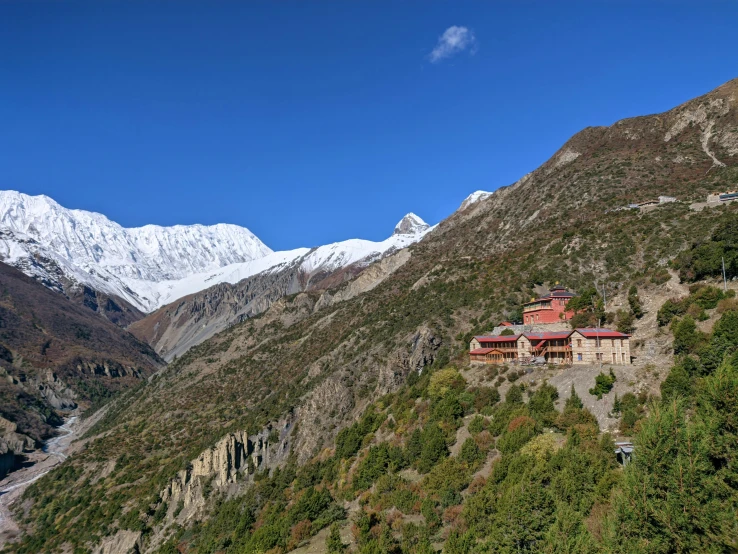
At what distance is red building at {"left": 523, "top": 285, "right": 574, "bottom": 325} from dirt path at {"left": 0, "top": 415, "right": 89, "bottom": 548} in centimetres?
7189

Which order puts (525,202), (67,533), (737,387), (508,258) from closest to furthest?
(737,387) < (67,533) < (508,258) < (525,202)

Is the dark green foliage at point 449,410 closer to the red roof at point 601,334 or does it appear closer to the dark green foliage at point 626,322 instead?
the red roof at point 601,334

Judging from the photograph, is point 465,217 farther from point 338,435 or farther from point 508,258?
point 338,435

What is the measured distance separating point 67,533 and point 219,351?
187 feet

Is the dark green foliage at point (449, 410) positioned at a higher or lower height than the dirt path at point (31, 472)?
higher

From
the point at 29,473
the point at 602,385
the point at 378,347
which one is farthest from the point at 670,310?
the point at 29,473

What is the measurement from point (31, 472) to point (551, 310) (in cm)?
9992

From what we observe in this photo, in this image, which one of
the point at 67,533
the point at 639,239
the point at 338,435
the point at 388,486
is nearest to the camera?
the point at 388,486

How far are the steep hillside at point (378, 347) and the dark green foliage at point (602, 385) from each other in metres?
2.24

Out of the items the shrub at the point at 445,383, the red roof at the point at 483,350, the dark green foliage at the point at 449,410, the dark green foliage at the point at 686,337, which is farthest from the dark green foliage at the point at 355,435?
the dark green foliage at the point at 686,337

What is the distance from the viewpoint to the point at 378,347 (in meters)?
61.0

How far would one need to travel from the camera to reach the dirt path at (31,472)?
71.2 m

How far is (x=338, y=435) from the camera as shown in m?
48.3

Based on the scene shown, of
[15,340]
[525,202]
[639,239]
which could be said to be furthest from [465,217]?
[15,340]
